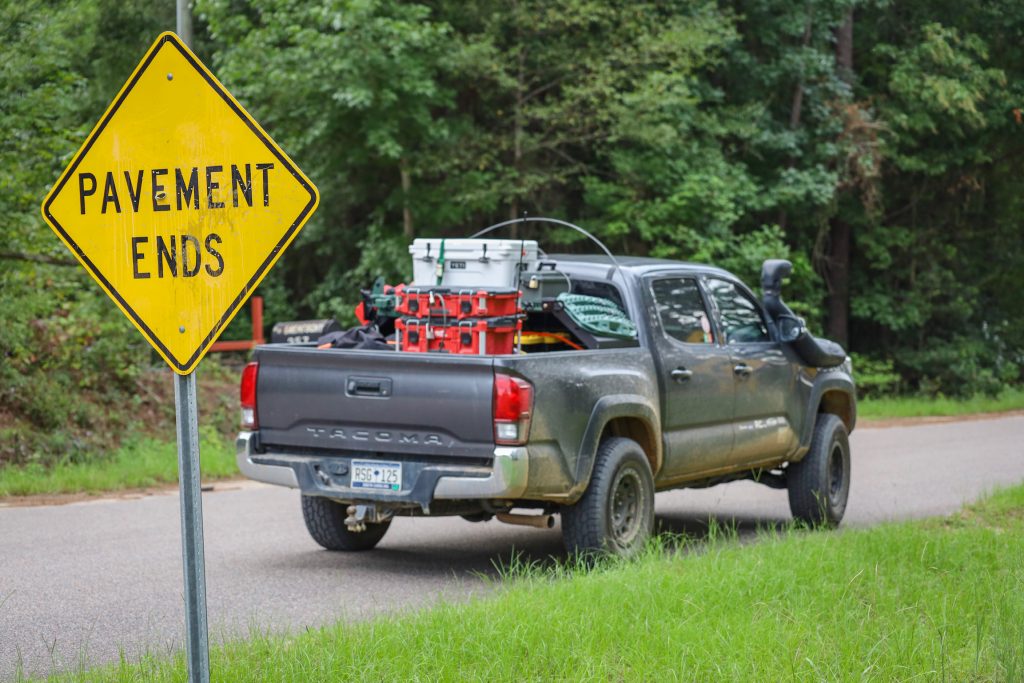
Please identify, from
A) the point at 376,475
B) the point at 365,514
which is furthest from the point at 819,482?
the point at 376,475

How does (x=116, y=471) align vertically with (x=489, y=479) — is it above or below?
below

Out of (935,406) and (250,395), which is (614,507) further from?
(935,406)

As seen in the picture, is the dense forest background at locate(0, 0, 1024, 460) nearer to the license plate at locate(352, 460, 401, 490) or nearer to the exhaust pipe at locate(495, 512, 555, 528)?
the license plate at locate(352, 460, 401, 490)

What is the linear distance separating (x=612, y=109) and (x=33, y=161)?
1062 centimetres

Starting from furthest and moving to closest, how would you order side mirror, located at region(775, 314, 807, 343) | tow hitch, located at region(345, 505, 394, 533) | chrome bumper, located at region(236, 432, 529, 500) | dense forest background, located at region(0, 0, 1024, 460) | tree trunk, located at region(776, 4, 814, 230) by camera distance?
tree trunk, located at region(776, 4, 814, 230), dense forest background, located at region(0, 0, 1024, 460), side mirror, located at region(775, 314, 807, 343), tow hitch, located at region(345, 505, 394, 533), chrome bumper, located at region(236, 432, 529, 500)

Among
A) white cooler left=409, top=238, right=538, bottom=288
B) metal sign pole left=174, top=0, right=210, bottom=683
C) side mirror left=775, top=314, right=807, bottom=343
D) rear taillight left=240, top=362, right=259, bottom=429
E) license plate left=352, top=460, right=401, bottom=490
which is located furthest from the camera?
side mirror left=775, top=314, right=807, bottom=343

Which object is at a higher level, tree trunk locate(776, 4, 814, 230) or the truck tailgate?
tree trunk locate(776, 4, 814, 230)

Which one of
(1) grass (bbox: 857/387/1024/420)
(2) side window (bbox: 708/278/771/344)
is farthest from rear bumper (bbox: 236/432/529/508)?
(1) grass (bbox: 857/387/1024/420)

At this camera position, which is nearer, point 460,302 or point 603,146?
point 460,302

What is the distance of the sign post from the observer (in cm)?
477

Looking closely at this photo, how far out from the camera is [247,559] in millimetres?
9445

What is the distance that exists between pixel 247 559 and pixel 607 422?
2530mm

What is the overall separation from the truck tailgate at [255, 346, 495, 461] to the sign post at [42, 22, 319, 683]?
341 cm

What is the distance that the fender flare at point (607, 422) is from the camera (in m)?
8.58
